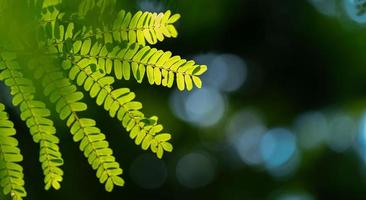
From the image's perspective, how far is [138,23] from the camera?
3.38ft

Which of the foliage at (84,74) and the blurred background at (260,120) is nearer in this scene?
the foliage at (84,74)

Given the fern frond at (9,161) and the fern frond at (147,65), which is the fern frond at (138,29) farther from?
the fern frond at (9,161)

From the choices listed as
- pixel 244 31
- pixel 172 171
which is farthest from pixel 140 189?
pixel 244 31

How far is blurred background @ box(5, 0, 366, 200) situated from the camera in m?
4.14

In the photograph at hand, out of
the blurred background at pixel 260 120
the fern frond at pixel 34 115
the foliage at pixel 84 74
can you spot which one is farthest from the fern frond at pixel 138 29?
the blurred background at pixel 260 120

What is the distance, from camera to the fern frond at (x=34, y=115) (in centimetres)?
99

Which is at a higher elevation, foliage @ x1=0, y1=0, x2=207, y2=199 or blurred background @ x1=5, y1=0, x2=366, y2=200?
blurred background @ x1=5, y1=0, x2=366, y2=200

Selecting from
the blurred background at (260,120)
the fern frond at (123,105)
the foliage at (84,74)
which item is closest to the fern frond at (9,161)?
the foliage at (84,74)

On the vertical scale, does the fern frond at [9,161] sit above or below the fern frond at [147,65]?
below

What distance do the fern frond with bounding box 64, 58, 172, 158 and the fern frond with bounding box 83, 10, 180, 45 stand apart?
1.9 inches

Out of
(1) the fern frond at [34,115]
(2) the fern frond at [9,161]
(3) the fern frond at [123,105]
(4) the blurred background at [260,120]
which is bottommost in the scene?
(2) the fern frond at [9,161]

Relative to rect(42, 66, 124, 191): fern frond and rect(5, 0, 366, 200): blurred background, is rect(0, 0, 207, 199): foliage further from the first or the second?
rect(5, 0, 366, 200): blurred background

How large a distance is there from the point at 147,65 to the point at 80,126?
0.14 metres

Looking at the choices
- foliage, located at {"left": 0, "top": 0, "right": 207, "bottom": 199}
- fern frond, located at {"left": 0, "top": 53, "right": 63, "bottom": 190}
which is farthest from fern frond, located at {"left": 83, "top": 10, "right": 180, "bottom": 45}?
fern frond, located at {"left": 0, "top": 53, "right": 63, "bottom": 190}
